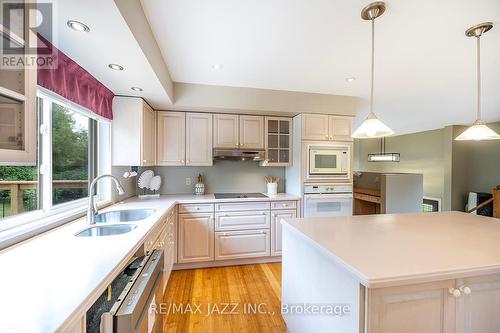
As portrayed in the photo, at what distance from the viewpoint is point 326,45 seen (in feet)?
6.16

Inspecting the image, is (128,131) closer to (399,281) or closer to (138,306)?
(138,306)

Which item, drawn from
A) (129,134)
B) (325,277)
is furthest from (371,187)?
(129,134)

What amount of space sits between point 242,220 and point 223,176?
0.86m

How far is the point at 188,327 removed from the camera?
1.85m

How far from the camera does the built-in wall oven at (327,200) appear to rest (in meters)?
3.17

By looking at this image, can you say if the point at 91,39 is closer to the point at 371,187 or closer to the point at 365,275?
the point at 365,275

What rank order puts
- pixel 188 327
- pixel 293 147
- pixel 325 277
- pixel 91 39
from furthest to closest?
pixel 293 147
pixel 188 327
pixel 91 39
pixel 325 277

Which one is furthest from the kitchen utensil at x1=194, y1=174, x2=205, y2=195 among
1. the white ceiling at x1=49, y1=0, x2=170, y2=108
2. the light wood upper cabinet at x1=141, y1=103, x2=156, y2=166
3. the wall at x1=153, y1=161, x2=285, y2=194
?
the white ceiling at x1=49, y1=0, x2=170, y2=108

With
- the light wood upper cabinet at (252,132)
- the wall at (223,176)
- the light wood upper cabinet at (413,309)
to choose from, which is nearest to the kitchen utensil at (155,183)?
the wall at (223,176)

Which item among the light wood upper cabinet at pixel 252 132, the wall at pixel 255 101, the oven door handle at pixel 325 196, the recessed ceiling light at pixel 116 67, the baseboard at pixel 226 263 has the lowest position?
the baseboard at pixel 226 263

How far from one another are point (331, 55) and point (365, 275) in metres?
1.91

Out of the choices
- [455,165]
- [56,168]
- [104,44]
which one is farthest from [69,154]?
[455,165]

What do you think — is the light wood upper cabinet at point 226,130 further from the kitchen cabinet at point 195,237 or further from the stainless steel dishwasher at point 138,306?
the stainless steel dishwasher at point 138,306

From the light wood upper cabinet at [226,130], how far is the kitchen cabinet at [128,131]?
0.98m
